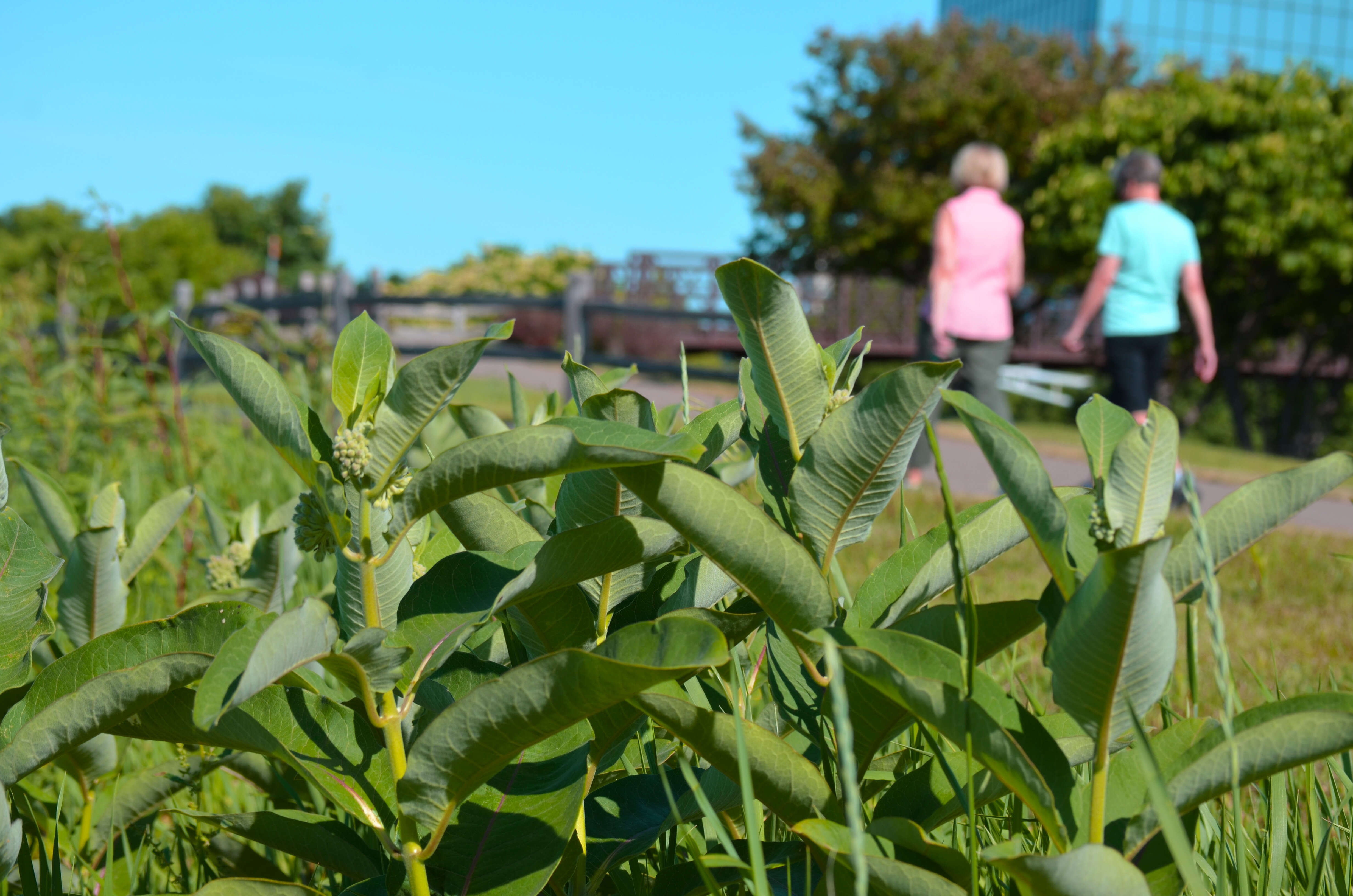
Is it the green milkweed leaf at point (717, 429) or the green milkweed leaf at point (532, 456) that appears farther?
the green milkweed leaf at point (717, 429)

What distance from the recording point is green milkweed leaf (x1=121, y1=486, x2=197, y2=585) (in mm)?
1254

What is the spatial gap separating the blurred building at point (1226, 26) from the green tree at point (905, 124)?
61.9 feet

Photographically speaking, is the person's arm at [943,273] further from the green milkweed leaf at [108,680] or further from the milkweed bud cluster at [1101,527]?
the green milkweed leaf at [108,680]

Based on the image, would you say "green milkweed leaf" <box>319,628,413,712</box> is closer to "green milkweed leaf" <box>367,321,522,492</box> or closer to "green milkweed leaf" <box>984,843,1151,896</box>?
"green milkweed leaf" <box>367,321,522,492</box>

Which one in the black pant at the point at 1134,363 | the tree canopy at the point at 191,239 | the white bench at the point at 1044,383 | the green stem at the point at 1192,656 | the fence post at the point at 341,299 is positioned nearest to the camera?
the green stem at the point at 1192,656

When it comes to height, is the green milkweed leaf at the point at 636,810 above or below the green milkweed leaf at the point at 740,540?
below

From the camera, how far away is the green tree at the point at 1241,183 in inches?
603

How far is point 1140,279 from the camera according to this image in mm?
5211

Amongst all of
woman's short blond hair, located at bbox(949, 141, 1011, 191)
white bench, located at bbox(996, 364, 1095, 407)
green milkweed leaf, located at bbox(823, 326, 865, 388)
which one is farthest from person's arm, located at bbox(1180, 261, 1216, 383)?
white bench, located at bbox(996, 364, 1095, 407)

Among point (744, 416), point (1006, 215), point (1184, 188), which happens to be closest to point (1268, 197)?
point (1184, 188)

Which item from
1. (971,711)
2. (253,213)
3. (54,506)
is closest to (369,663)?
(971,711)

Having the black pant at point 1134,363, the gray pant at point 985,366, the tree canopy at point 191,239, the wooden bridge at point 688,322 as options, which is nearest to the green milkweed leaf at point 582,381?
the gray pant at point 985,366

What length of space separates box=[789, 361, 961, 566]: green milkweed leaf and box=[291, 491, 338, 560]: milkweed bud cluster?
342 millimetres

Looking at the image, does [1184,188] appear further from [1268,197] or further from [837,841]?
[837,841]
